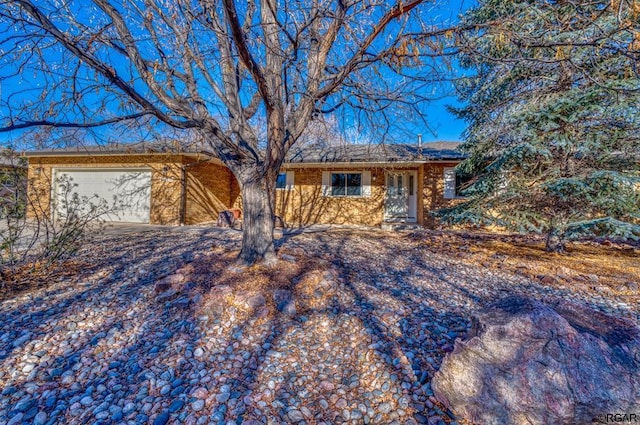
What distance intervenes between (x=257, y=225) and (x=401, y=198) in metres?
8.33

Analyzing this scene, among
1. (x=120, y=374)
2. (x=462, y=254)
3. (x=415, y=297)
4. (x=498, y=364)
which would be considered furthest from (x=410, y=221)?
(x=120, y=374)

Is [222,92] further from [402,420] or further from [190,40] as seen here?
[402,420]

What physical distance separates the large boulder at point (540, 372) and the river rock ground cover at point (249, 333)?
0.77 ft

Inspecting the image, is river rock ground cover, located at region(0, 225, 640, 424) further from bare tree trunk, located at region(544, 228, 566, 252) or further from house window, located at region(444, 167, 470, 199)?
house window, located at region(444, 167, 470, 199)

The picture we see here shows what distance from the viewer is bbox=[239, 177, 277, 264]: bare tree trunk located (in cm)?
414

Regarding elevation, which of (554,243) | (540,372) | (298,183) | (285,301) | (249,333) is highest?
(298,183)

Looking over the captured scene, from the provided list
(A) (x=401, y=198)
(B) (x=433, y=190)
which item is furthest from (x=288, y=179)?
(B) (x=433, y=190)

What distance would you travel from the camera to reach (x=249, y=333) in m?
2.72

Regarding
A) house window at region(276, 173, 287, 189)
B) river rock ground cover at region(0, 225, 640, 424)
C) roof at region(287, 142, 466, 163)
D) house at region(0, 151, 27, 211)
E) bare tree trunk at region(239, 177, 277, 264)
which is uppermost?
roof at region(287, 142, 466, 163)

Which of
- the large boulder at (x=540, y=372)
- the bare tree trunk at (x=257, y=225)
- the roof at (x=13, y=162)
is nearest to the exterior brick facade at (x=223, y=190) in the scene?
the roof at (x=13, y=162)

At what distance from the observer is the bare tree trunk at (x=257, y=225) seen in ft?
13.6

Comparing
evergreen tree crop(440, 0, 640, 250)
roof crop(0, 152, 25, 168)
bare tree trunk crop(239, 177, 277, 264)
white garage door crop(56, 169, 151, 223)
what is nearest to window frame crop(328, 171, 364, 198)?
evergreen tree crop(440, 0, 640, 250)

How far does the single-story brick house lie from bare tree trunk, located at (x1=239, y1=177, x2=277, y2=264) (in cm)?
619

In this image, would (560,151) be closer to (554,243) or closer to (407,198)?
(554,243)
